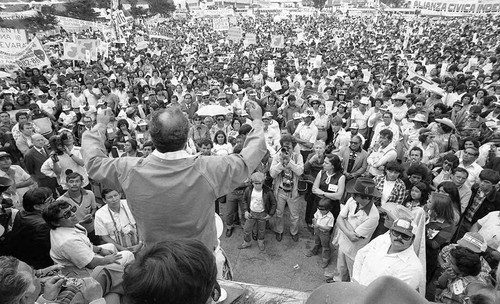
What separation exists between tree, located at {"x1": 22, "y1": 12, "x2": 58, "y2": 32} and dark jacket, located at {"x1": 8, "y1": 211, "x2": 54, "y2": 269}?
1096 inches

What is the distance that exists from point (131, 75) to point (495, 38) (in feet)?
67.2

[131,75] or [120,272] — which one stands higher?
[120,272]

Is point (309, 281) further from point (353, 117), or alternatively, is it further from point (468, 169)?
point (353, 117)

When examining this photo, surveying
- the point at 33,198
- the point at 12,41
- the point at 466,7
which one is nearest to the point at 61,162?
the point at 33,198

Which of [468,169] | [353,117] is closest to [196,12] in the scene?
[353,117]

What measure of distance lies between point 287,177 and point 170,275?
15.3 ft

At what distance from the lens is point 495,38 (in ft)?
66.1

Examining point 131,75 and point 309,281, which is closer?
point 309,281

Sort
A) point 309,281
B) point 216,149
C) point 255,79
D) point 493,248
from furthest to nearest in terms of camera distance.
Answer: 1. point 255,79
2. point 216,149
3. point 309,281
4. point 493,248

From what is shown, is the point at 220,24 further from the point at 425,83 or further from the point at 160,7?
the point at 160,7

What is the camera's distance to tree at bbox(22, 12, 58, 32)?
25391 millimetres

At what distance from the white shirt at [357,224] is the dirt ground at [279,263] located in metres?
0.82

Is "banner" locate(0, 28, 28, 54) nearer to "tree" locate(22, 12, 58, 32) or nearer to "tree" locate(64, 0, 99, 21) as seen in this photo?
"tree" locate(22, 12, 58, 32)

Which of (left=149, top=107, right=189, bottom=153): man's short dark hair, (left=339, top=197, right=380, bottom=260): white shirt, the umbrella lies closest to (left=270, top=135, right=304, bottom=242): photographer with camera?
(left=339, top=197, right=380, bottom=260): white shirt
